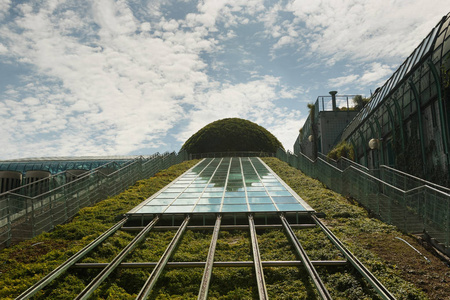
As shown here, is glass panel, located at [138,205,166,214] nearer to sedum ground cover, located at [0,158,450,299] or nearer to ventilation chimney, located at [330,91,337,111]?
sedum ground cover, located at [0,158,450,299]

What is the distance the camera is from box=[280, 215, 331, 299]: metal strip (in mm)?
5734

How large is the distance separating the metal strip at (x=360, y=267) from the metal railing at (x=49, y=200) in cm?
823

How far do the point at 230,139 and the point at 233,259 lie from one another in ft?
146

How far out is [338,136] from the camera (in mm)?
30562

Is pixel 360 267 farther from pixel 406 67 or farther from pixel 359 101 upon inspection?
pixel 359 101

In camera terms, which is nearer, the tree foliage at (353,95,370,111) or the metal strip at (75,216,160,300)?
the metal strip at (75,216,160,300)

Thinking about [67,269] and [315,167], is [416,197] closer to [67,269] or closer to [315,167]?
[67,269]

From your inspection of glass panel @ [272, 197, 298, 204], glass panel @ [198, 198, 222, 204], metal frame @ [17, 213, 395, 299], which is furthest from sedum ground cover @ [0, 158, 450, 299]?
glass panel @ [198, 198, 222, 204]

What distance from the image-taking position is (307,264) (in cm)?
690

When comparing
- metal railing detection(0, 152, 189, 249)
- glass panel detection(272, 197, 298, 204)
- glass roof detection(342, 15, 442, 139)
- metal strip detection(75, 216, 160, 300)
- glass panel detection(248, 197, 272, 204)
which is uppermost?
glass roof detection(342, 15, 442, 139)

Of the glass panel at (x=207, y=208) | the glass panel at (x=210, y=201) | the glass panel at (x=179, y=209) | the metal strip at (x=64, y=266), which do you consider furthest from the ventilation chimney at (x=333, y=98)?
the metal strip at (x=64, y=266)

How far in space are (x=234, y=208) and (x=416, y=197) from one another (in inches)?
216

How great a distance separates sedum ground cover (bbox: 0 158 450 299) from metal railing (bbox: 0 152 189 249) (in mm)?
440

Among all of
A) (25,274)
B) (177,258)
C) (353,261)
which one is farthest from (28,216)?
(353,261)
